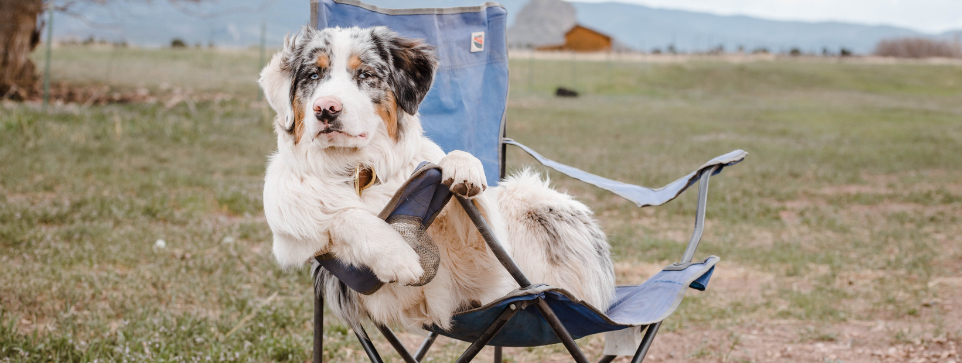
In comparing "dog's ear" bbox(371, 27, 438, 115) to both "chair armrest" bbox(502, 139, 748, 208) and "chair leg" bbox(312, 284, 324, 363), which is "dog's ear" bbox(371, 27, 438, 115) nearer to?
"chair leg" bbox(312, 284, 324, 363)

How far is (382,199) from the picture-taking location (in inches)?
87.3

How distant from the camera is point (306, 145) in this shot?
7.23 feet

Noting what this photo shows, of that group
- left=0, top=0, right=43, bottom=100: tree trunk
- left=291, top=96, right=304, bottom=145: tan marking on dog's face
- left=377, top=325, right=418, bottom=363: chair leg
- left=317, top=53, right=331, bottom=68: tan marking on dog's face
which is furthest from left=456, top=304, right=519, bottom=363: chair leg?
Result: left=0, top=0, right=43, bottom=100: tree trunk

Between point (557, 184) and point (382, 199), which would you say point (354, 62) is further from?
point (557, 184)

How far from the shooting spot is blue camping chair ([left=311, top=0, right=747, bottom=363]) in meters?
1.97

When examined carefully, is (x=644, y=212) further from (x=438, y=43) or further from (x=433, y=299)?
(x=433, y=299)

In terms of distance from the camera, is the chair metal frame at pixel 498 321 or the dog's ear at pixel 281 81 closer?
the chair metal frame at pixel 498 321

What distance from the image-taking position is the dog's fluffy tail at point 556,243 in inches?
95.5

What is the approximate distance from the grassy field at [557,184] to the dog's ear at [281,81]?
1414 millimetres

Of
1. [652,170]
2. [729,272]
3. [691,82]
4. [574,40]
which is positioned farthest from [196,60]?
[574,40]

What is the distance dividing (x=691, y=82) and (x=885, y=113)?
1157 cm

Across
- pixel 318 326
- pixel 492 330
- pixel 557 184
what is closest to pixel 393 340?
pixel 318 326

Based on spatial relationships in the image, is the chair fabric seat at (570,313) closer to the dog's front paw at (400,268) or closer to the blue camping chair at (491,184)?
the blue camping chair at (491,184)

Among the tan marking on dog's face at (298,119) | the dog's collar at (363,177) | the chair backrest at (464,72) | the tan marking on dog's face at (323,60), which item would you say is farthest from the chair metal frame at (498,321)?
the chair backrest at (464,72)
